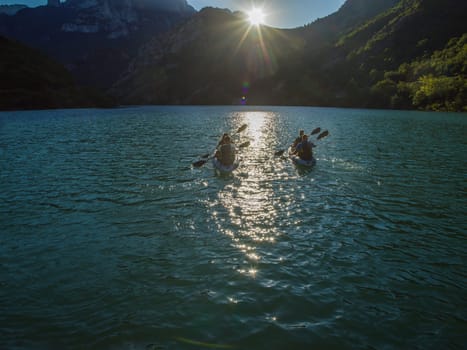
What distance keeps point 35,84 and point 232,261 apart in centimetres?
16066

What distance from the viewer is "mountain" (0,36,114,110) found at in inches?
4707

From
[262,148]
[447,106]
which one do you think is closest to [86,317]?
[262,148]

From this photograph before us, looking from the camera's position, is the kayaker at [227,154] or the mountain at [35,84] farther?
the mountain at [35,84]

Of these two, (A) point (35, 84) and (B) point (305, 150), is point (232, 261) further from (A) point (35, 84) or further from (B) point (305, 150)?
(A) point (35, 84)

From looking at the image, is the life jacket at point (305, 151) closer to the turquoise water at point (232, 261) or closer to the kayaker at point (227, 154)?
→ the turquoise water at point (232, 261)

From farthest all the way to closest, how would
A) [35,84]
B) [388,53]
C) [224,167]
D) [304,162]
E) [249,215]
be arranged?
[388,53] < [35,84] < [304,162] < [224,167] < [249,215]

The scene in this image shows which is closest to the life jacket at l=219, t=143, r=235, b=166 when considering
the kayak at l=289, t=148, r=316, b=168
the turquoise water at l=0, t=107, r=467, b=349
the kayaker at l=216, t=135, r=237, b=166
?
the kayaker at l=216, t=135, r=237, b=166

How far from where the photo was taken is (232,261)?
10828 mm

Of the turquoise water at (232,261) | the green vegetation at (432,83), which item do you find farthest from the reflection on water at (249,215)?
the green vegetation at (432,83)

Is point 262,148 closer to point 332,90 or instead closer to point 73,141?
point 73,141

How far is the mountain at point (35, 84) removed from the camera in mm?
119562

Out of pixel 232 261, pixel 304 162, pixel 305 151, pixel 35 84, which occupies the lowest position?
pixel 232 261

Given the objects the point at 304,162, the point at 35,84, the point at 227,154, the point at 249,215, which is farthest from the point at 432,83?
→ the point at 35,84

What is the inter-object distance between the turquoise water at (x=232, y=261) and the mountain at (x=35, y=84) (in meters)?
122
